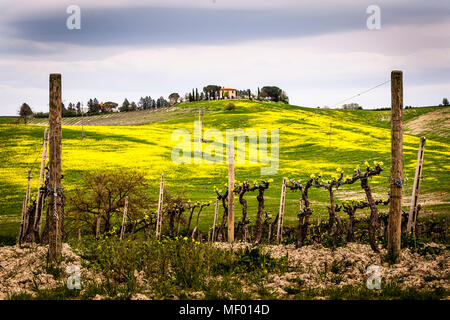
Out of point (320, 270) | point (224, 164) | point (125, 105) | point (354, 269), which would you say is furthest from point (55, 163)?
point (125, 105)

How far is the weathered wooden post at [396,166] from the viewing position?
10977mm

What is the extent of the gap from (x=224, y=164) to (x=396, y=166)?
148 ft

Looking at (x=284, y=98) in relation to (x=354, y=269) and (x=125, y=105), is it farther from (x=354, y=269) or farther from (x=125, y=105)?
(x=354, y=269)

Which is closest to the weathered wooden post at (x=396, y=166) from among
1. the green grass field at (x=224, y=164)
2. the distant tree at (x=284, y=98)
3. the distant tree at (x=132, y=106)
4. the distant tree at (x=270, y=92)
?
the green grass field at (x=224, y=164)

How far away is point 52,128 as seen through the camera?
1139cm

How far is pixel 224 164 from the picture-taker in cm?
5600

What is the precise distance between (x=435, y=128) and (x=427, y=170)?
53360 mm

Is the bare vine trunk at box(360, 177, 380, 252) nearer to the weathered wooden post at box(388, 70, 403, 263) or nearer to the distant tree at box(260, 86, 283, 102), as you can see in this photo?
the weathered wooden post at box(388, 70, 403, 263)

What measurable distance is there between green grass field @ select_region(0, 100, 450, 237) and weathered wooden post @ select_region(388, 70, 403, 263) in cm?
943

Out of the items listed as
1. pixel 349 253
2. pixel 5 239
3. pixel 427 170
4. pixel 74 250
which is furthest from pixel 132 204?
pixel 427 170

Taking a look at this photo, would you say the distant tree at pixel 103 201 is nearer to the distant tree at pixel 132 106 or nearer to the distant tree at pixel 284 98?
the distant tree at pixel 284 98

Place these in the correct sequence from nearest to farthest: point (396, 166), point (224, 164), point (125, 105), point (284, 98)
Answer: point (396, 166)
point (224, 164)
point (284, 98)
point (125, 105)

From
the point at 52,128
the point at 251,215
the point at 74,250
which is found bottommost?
the point at 251,215

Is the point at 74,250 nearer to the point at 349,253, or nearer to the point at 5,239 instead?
the point at 349,253
